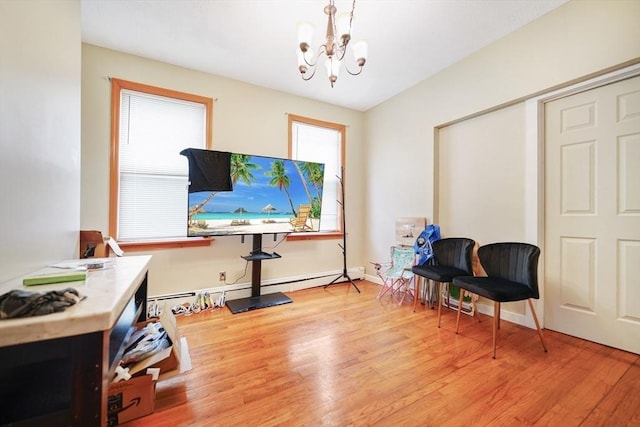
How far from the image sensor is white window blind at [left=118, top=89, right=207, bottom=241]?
265cm

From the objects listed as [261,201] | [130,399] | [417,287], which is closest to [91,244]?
[130,399]

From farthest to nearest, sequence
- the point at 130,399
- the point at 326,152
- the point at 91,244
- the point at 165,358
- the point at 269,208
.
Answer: the point at 326,152 < the point at 269,208 < the point at 91,244 < the point at 165,358 < the point at 130,399

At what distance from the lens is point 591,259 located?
2035 millimetres

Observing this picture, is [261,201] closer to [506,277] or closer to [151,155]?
[151,155]

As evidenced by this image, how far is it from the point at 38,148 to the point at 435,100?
141 inches

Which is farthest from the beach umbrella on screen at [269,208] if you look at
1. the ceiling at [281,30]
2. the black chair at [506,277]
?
the black chair at [506,277]

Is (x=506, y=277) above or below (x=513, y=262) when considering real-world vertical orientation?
below

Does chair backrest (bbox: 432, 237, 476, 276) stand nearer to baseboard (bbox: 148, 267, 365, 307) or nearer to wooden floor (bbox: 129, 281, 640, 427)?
wooden floor (bbox: 129, 281, 640, 427)

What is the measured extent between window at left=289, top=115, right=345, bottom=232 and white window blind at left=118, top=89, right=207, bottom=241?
51.2 inches

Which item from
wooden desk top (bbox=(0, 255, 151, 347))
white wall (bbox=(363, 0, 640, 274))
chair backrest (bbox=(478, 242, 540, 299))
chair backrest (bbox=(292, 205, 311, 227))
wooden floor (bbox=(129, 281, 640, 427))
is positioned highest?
white wall (bbox=(363, 0, 640, 274))

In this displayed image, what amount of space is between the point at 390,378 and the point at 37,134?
8.01 feet

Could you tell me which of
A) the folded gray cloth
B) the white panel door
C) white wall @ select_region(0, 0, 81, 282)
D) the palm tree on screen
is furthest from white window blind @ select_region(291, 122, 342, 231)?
the folded gray cloth

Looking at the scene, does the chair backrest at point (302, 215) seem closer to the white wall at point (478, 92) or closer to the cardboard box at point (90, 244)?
the white wall at point (478, 92)

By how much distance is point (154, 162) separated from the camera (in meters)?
2.77
